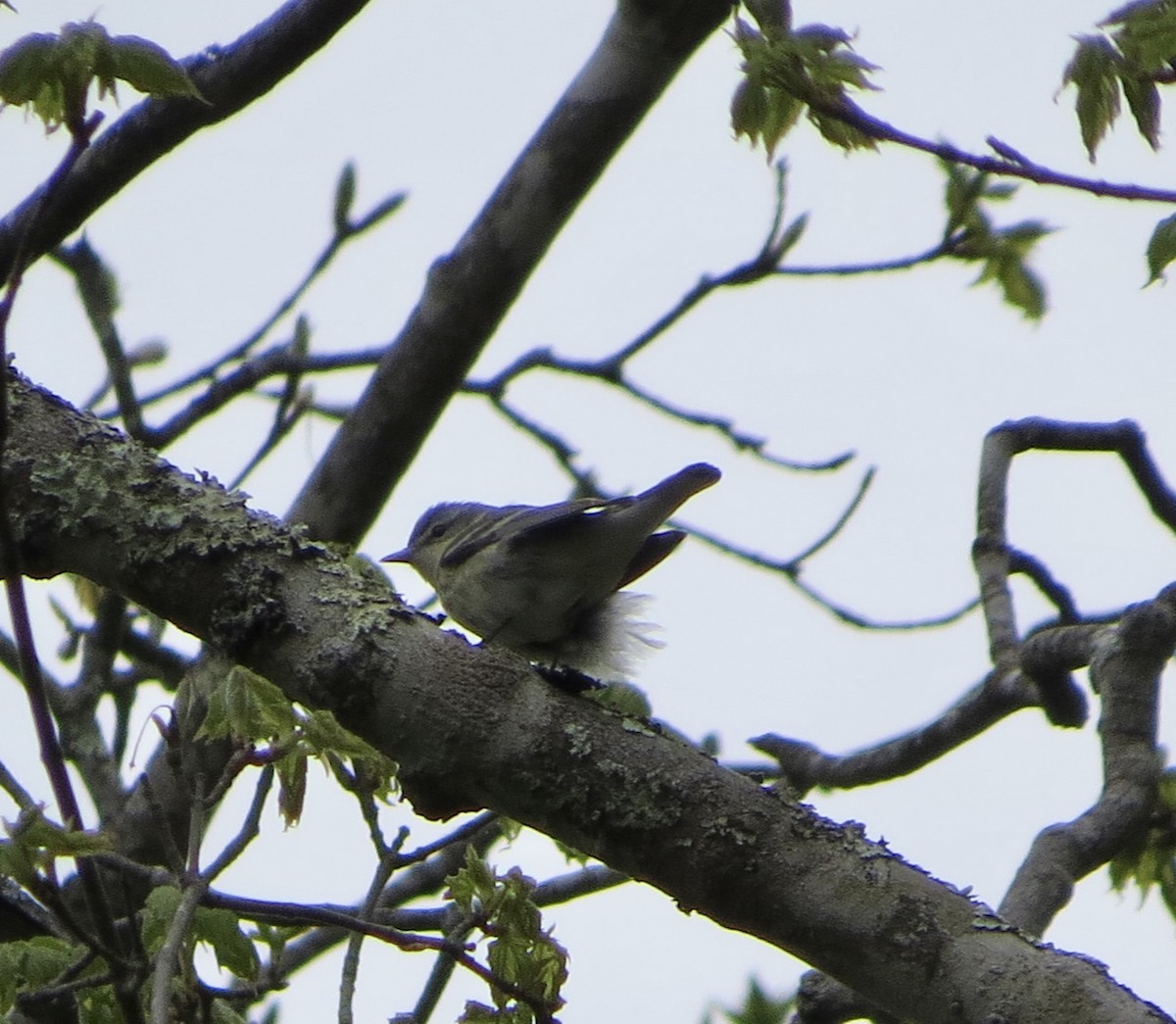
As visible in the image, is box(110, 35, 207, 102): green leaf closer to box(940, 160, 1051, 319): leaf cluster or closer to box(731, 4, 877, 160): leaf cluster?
box(731, 4, 877, 160): leaf cluster

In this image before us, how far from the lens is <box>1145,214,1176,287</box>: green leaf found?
9.29ft

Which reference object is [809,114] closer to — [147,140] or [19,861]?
[147,140]

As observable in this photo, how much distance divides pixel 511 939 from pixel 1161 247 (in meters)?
1.79

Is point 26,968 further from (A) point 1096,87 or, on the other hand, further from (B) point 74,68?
(A) point 1096,87

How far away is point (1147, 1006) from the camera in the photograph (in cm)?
213

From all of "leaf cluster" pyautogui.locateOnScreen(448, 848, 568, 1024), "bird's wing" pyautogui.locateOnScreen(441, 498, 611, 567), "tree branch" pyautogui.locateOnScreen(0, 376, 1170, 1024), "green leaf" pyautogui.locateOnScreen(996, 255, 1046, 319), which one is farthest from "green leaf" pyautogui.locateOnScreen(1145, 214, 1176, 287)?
"green leaf" pyautogui.locateOnScreen(996, 255, 1046, 319)

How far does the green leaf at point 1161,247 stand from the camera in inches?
111

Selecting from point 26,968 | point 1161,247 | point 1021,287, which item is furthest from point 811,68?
point 1021,287

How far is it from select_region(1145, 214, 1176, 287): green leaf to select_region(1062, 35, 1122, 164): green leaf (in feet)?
0.67

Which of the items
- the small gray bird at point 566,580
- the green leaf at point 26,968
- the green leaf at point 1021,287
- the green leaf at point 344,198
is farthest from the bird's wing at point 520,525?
the green leaf at point 26,968

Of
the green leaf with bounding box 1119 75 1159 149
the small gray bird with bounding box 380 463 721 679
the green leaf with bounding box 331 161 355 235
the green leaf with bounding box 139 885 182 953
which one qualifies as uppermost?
the green leaf with bounding box 331 161 355 235

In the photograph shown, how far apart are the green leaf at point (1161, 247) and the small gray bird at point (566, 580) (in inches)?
91.6

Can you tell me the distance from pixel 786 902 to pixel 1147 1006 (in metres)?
0.53

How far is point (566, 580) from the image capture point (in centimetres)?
525
